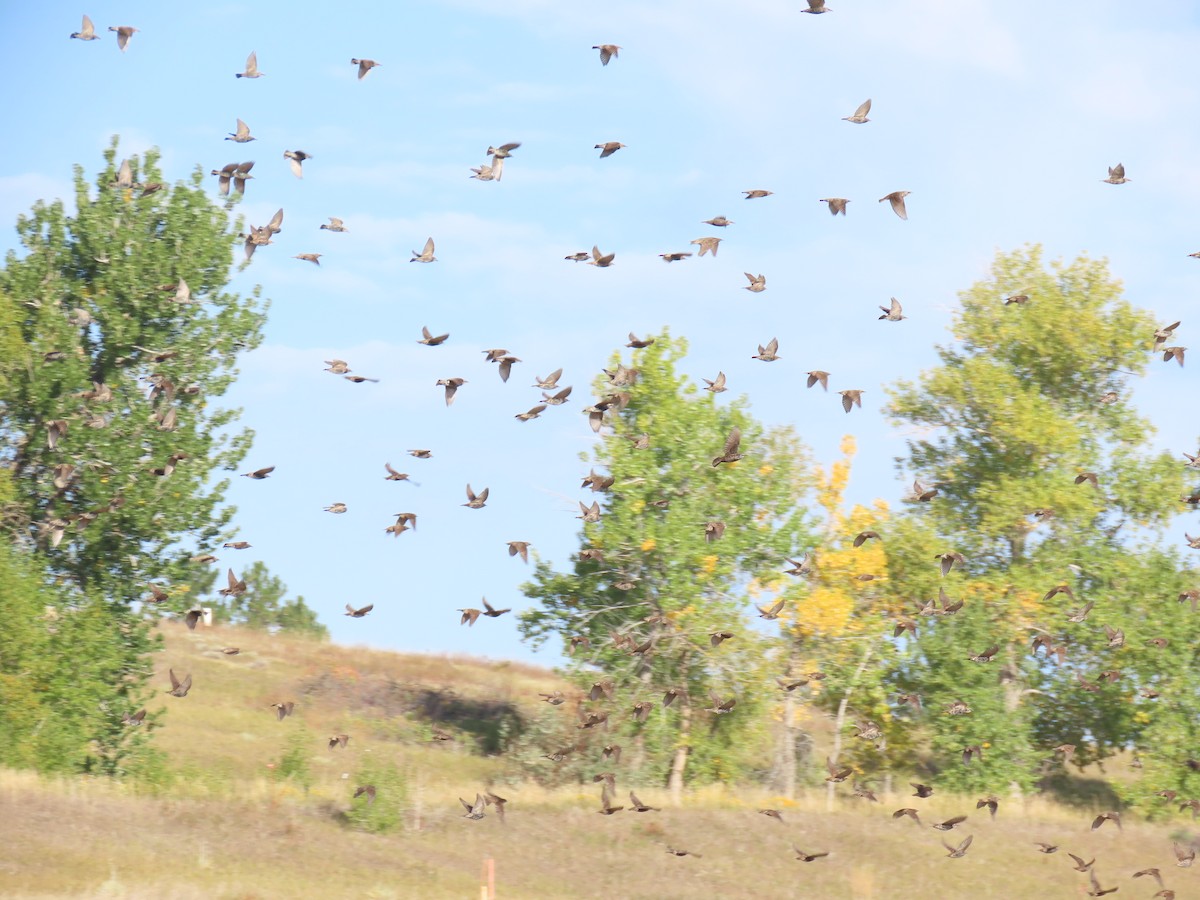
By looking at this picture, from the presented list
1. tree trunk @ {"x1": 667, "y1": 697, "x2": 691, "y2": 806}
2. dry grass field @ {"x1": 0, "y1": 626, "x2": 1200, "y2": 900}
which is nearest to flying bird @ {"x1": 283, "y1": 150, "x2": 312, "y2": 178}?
dry grass field @ {"x1": 0, "y1": 626, "x2": 1200, "y2": 900}

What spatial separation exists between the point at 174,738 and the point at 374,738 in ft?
27.9

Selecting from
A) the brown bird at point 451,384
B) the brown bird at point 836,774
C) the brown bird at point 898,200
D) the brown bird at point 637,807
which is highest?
the brown bird at point 898,200

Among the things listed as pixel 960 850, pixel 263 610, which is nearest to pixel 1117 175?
pixel 960 850

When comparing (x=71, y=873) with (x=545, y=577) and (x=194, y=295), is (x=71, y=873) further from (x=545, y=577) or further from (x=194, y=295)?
(x=545, y=577)

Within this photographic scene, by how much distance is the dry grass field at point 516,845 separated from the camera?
30828 millimetres

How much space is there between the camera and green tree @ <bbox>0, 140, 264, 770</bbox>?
1626 inches

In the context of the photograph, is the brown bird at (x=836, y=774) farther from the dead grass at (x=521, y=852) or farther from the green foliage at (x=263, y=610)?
the green foliage at (x=263, y=610)

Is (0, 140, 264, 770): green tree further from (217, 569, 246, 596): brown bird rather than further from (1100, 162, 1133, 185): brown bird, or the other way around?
(1100, 162, 1133, 185): brown bird

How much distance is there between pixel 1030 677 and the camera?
53.9 m

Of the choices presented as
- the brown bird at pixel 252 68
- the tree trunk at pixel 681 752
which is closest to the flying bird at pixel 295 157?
the brown bird at pixel 252 68

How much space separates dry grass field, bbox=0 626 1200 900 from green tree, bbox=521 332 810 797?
8.81ft

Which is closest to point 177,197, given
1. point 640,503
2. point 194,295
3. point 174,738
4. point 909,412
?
point 194,295

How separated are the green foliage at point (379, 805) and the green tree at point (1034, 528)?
844 inches

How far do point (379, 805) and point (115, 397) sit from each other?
14.6 meters
